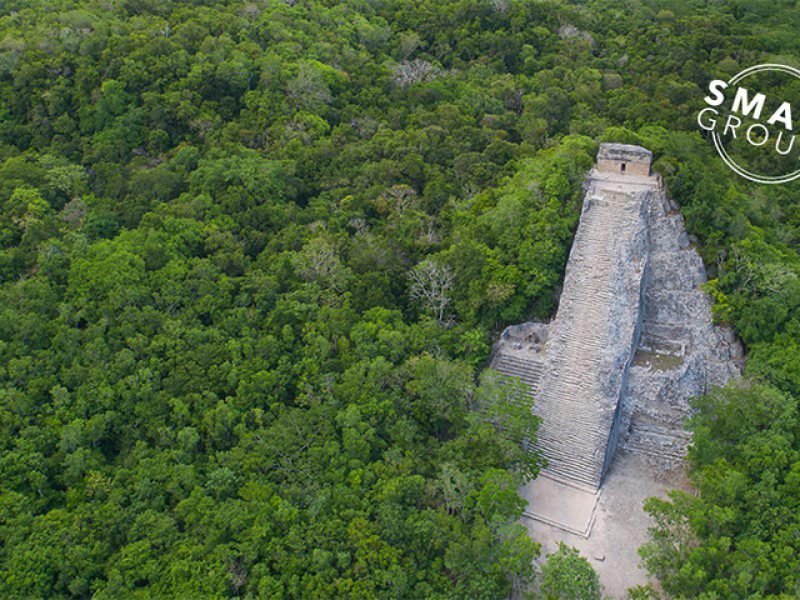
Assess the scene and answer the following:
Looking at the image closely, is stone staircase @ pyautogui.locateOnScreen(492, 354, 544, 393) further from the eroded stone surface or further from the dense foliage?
the dense foliage

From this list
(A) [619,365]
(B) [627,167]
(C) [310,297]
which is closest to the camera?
(A) [619,365]

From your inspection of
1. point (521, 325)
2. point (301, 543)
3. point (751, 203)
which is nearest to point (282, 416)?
point (301, 543)

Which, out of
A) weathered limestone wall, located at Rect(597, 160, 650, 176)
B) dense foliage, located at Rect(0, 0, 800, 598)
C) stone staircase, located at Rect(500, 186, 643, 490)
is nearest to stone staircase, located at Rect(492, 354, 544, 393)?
stone staircase, located at Rect(500, 186, 643, 490)

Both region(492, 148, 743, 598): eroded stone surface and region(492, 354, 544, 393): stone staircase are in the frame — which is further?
region(492, 354, 544, 393): stone staircase

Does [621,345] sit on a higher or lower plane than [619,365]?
higher

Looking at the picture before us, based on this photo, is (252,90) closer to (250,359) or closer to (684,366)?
(250,359)

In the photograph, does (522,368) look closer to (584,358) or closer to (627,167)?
(584,358)

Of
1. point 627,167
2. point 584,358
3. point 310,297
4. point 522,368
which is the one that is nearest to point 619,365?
point 584,358
